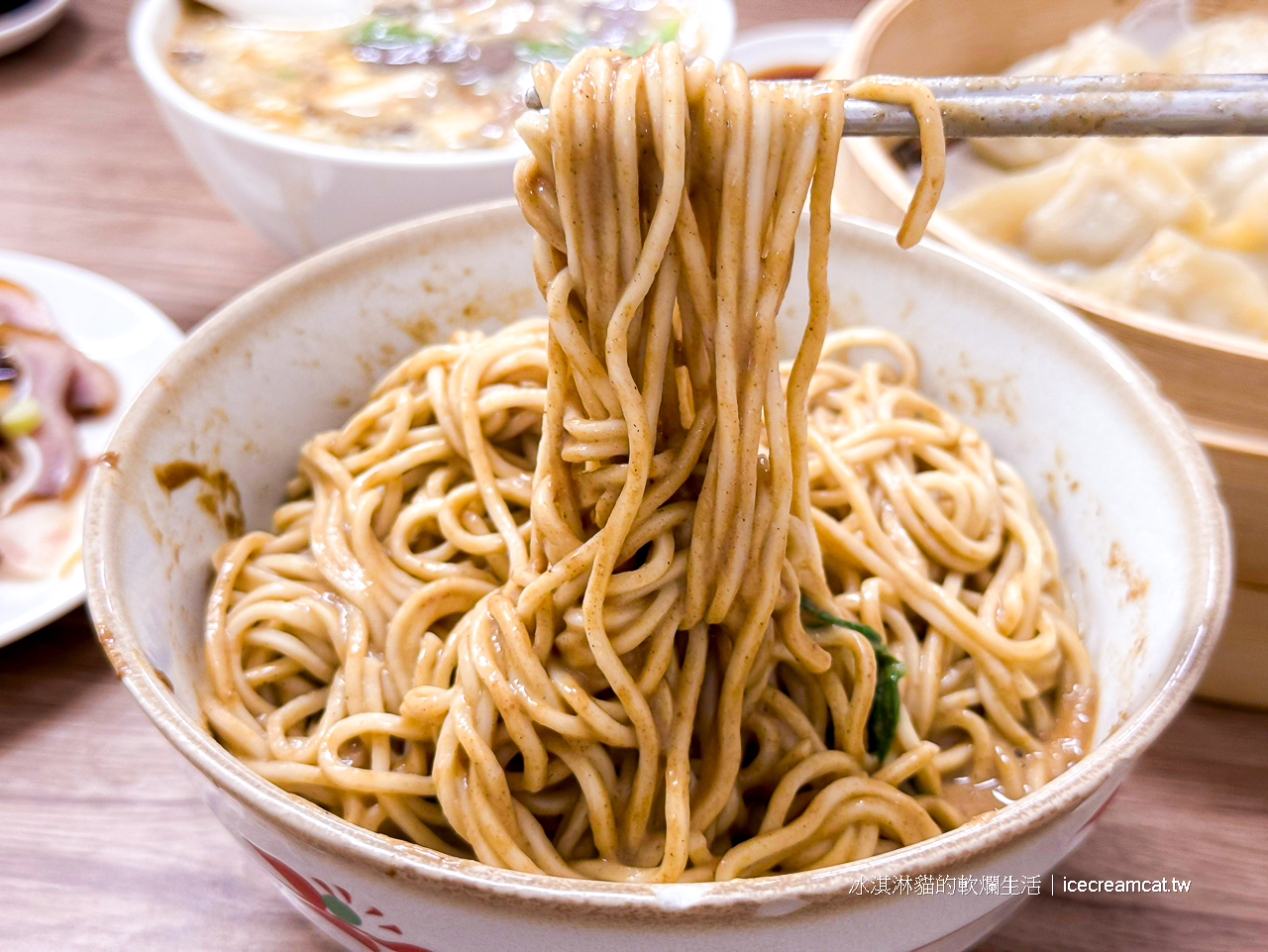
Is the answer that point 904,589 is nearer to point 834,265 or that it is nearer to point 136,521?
point 834,265

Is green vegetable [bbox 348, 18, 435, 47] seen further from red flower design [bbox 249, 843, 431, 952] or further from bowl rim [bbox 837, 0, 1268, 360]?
red flower design [bbox 249, 843, 431, 952]

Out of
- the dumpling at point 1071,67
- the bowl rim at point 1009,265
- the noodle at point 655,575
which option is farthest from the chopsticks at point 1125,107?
the dumpling at point 1071,67

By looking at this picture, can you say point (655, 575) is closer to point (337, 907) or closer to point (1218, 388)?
point (337, 907)

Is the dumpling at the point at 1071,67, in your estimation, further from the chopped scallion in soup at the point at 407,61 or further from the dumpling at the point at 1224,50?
the chopped scallion in soup at the point at 407,61

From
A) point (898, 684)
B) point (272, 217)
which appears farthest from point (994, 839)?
point (272, 217)

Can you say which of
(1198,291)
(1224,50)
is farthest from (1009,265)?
(1224,50)
